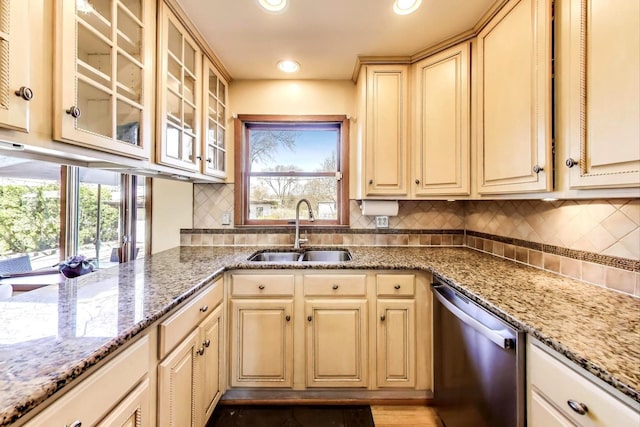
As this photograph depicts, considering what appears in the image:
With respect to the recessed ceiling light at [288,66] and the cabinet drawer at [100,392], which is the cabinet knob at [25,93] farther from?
the recessed ceiling light at [288,66]

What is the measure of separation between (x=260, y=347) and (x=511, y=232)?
5.88 feet

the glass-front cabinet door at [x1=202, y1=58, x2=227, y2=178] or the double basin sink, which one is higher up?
the glass-front cabinet door at [x1=202, y1=58, x2=227, y2=178]

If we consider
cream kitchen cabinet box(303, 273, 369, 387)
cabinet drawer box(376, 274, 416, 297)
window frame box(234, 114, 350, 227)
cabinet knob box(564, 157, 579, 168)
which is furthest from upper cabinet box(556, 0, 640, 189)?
window frame box(234, 114, 350, 227)

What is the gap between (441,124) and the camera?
1878mm

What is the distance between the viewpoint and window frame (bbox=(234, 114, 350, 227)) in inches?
92.1

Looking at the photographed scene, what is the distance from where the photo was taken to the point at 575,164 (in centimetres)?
103

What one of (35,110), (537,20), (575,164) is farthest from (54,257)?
(537,20)

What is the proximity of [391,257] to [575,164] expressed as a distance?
3.66 ft

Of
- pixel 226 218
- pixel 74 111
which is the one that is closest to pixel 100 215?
pixel 226 218

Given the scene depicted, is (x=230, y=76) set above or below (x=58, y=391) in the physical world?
above

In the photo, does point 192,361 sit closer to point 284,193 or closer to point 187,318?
point 187,318

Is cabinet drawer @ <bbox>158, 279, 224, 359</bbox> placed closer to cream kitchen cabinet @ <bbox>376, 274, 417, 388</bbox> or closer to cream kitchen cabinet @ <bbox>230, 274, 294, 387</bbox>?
cream kitchen cabinet @ <bbox>230, 274, 294, 387</bbox>

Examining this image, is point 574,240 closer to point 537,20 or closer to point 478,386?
point 478,386

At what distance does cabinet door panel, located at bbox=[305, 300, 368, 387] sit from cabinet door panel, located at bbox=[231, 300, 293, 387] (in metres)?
0.14
